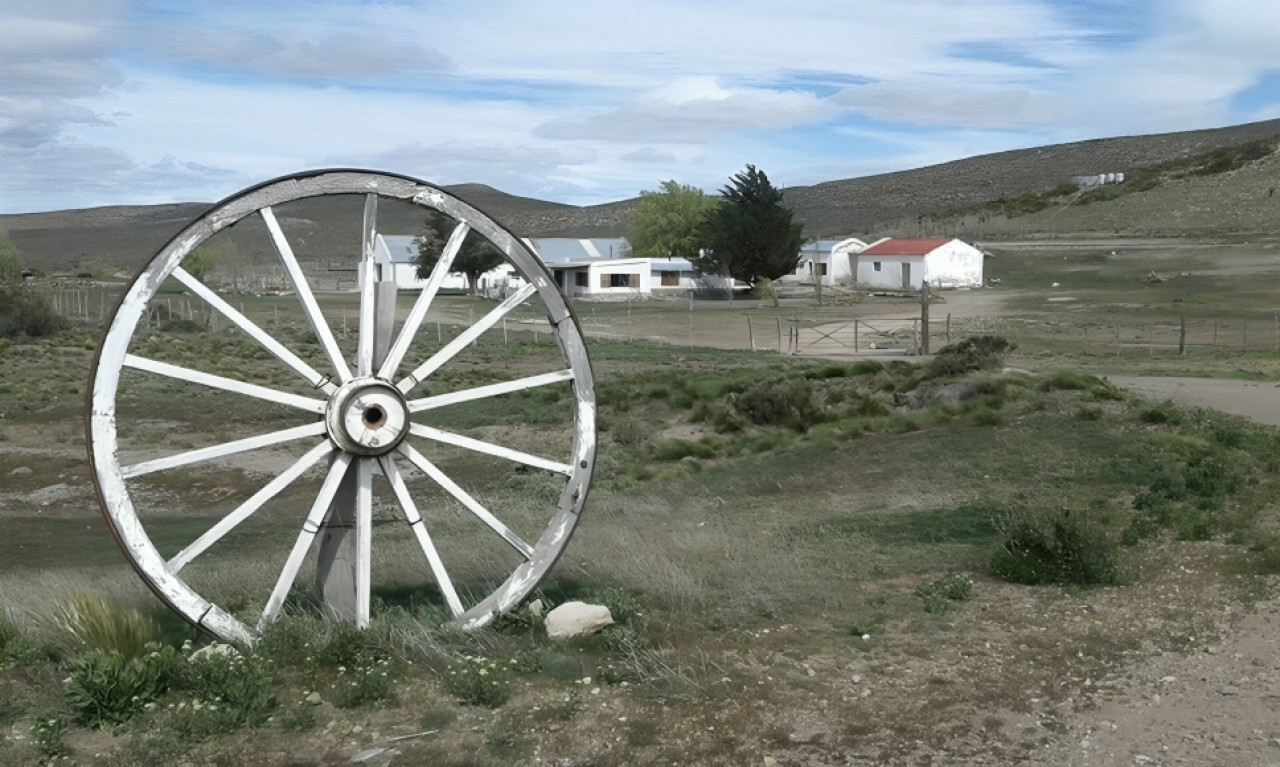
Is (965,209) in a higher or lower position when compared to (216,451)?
higher

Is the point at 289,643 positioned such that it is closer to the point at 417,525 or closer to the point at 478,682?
the point at 417,525

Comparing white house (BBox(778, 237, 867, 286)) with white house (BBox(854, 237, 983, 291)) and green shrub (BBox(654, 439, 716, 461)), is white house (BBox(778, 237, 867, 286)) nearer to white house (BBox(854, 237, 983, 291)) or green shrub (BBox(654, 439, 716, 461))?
white house (BBox(854, 237, 983, 291))

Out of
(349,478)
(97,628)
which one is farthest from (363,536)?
(97,628)

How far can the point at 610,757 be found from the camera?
7.11 m

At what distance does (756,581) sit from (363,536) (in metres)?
3.85

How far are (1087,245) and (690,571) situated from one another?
243 feet

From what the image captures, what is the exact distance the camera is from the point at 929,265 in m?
68.8

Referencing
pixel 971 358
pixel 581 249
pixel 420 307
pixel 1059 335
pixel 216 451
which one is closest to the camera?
pixel 216 451

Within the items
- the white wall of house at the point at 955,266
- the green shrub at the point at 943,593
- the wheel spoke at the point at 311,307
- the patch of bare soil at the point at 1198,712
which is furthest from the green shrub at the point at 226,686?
the white wall of house at the point at 955,266

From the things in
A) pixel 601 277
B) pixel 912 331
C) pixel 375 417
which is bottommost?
pixel 912 331

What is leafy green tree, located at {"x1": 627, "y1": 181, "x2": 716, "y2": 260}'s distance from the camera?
3435 inches

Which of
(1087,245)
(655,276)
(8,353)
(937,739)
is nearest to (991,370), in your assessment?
(937,739)

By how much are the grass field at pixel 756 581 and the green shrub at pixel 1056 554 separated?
12cm

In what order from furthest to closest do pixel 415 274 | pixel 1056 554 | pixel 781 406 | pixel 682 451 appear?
pixel 415 274 → pixel 781 406 → pixel 682 451 → pixel 1056 554
